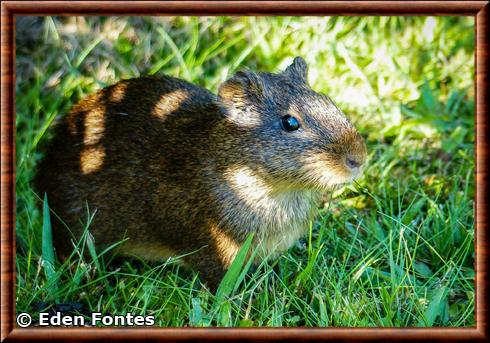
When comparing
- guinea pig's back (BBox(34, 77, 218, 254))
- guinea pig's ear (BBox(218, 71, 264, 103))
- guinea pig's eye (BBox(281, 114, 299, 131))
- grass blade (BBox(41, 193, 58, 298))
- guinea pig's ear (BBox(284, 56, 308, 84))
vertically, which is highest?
guinea pig's ear (BBox(284, 56, 308, 84))

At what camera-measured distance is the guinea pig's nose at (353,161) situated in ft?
13.0

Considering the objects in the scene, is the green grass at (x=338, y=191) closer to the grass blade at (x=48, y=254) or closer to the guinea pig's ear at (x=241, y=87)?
the grass blade at (x=48, y=254)

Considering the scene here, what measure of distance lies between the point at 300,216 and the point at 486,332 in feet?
4.10

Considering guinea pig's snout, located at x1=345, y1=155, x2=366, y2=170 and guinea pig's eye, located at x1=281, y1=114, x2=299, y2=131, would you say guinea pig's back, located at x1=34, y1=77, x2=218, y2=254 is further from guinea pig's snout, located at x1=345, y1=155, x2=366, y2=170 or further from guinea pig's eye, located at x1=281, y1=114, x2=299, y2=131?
guinea pig's snout, located at x1=345, y1=155, x2=366, y2=170

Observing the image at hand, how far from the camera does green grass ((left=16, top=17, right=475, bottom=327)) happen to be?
420 cm

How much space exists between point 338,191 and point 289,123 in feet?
4.33

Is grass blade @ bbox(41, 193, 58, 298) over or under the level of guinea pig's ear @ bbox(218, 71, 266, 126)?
under

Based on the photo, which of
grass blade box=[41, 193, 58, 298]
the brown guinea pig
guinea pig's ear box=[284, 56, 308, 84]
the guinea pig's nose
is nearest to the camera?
the guinea pig's nose

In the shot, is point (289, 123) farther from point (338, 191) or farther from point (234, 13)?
point (338, 191)

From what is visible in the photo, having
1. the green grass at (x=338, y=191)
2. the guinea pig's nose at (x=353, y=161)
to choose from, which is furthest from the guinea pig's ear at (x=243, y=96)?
the green grass at (x=338, y=191)

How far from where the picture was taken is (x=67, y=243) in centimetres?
486

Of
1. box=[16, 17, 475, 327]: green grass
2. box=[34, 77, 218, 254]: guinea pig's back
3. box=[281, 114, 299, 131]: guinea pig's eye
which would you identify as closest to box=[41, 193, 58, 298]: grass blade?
box=[16, 17, 475, 327]: green grass

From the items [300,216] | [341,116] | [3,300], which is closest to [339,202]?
[300,216]

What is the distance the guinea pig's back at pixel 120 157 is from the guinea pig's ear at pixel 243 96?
0.31m
